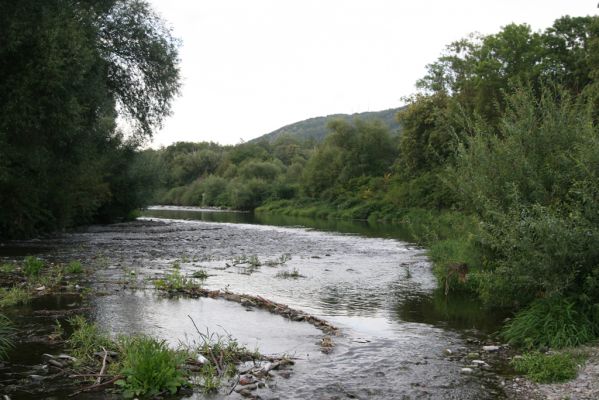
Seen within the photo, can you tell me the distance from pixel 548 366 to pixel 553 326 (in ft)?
6.84

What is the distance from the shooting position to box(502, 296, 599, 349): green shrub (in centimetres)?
1023

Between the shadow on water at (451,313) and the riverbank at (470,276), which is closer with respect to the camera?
the riverbank at (470,276)

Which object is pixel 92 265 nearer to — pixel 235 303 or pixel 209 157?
pixel 235 303

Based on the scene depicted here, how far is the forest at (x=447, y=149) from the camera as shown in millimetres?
10844

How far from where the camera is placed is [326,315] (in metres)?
13.9

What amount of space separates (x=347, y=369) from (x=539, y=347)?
4006mm

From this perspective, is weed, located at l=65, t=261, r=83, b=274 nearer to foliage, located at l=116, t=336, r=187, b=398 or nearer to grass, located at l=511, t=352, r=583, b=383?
foliage, located at l=116, t=336, r=187, b=398

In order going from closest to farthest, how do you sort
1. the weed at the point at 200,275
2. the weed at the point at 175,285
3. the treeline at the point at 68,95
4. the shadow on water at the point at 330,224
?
1. the weed at the point at 175,285
2. the treeline at the point at 68,95
3. the weed at the point at 200,275
4. the shadow on water at the point at 330,224

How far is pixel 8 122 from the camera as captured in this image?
1834cm

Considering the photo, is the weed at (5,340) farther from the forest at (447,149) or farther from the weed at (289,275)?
the weed at (289,275)

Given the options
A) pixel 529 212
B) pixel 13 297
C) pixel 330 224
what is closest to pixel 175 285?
pixel 13 297

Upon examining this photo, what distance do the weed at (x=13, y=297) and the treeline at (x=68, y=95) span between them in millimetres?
7023

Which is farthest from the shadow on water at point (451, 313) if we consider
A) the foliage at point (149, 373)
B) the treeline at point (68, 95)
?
the treeline at point (68, 95)

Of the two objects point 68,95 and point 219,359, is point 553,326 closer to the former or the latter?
point 219,359
